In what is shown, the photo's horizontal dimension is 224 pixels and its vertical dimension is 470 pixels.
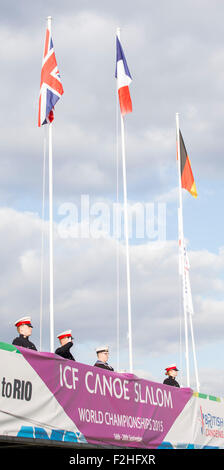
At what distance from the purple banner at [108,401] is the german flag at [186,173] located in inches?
376

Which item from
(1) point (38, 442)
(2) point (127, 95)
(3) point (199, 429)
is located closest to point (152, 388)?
(3) point (199, 429)

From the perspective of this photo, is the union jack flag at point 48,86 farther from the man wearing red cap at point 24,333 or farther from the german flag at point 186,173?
the german flag at point 186,173

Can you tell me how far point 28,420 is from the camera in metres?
12.1

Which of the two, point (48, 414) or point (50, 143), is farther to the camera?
point (50, 143)

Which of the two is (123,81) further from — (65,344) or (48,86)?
(65,344)

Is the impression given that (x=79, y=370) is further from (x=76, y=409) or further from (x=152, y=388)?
(x=152, y=388)

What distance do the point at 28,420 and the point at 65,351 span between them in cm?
195

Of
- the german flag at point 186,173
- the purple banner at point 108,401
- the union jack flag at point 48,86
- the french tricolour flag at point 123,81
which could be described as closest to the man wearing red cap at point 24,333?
the purple banner at point 108,401

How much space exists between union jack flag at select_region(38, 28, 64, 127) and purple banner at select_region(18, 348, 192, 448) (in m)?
6.10

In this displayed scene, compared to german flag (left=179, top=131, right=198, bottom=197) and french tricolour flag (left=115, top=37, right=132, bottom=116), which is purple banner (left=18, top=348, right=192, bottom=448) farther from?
german flag (left=179, top=131, right=198, bottom=197)

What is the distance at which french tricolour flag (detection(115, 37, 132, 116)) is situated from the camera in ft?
67.1

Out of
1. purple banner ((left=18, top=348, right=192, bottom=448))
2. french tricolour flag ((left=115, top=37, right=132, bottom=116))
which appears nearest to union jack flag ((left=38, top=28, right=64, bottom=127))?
french tricolour flag ((left=115, top=37, right=132, bottom=116))
